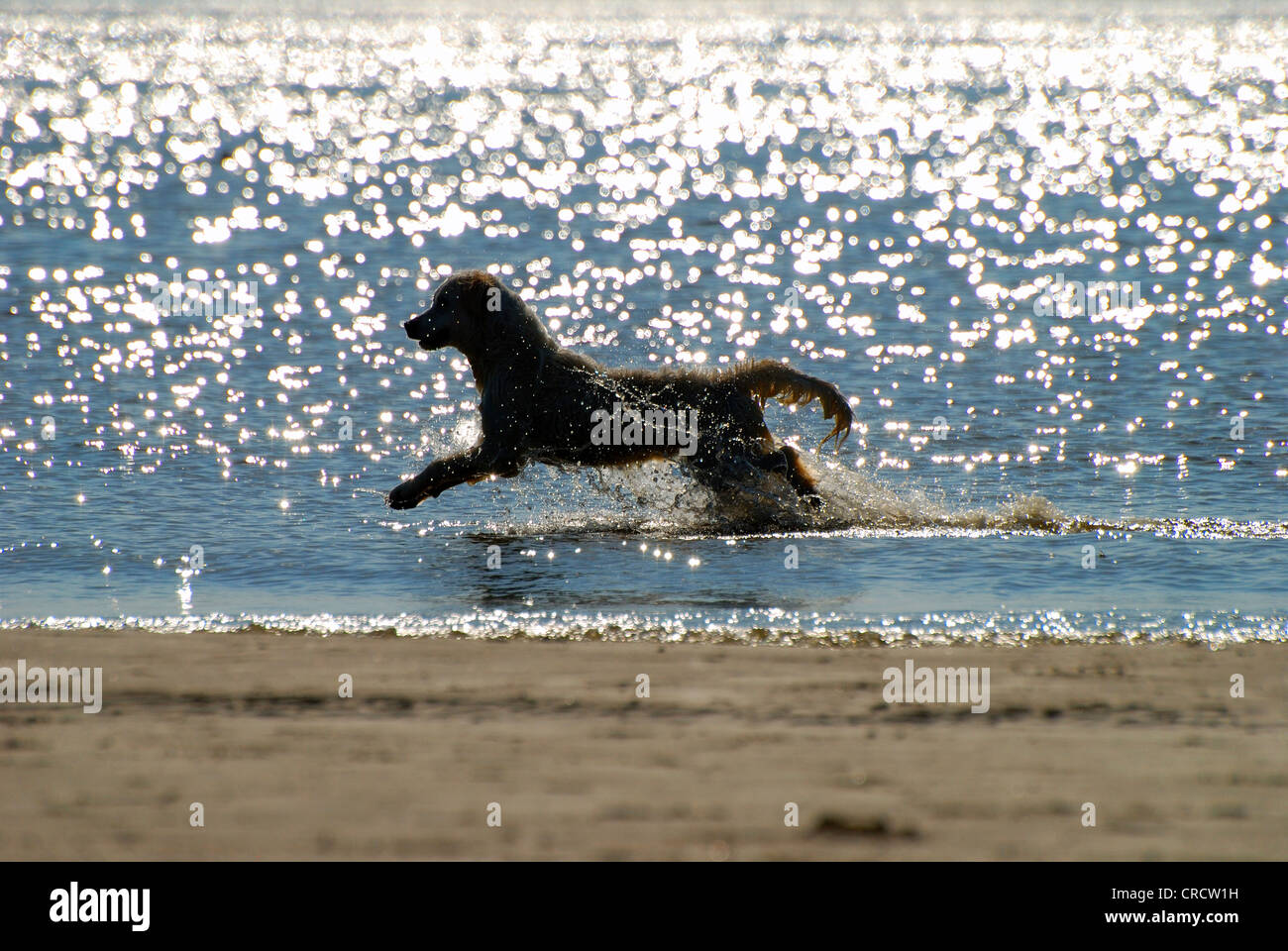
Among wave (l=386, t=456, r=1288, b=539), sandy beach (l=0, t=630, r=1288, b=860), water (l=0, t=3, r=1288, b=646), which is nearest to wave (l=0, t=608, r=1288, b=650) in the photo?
water (l=0, t=3, r=1288, b=646)

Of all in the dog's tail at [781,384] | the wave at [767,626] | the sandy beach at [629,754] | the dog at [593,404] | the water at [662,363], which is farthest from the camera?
the dog's tail at [781,384]

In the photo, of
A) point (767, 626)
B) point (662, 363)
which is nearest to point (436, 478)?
point (767, 626)

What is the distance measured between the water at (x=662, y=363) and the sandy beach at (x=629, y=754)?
86 centimetres

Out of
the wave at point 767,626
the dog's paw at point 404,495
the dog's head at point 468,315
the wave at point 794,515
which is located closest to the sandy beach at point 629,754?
the wave at point 767,626

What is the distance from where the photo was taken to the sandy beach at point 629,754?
16.0 ft

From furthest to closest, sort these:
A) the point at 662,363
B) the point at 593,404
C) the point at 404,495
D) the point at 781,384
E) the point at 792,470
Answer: the point at 662,363 → the point at 792,470 → the point at 781,384 → the point at 593,404 → the point at 404,495

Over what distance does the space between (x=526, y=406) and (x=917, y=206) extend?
22635 millimetres

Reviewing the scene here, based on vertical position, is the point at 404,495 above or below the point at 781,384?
below

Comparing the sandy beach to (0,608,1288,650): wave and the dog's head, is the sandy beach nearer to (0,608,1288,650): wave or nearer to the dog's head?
(0,608,1288,650): wave

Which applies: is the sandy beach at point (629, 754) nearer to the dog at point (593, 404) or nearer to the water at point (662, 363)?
the water at point (662, 363)

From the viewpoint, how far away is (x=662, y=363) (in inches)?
677

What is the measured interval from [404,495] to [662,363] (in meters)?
7.04

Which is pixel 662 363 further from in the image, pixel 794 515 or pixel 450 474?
pixel 450 474

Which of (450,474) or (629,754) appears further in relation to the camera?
(450,474)
